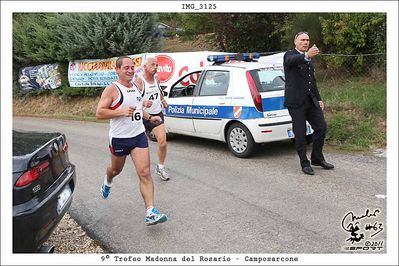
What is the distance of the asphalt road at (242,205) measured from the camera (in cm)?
389

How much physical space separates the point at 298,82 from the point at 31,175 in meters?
3.70

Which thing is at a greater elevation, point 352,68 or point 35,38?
point 35,38

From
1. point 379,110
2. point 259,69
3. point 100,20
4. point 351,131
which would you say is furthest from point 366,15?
point 100,20

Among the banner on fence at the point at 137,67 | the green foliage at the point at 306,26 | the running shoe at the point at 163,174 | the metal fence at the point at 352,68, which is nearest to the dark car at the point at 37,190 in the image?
the running shoe at the point at 163,174

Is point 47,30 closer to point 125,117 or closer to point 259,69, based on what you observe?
point 259,69

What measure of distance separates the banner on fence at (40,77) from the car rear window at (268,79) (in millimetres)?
11669

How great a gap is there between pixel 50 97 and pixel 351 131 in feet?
43.5

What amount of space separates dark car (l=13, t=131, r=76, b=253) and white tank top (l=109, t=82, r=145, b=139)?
616 millimetres

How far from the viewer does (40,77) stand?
55.5ft

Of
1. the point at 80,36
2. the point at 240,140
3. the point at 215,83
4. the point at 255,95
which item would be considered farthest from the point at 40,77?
the point at 255,95

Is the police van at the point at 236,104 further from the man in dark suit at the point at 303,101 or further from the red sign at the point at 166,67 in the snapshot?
the red sign at the point at 166,67

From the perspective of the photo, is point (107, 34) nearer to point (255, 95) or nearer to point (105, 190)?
point (255, 95)

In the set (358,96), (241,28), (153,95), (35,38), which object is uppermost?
(35,38)

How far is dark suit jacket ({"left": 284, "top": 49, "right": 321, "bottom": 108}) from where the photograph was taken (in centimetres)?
548
